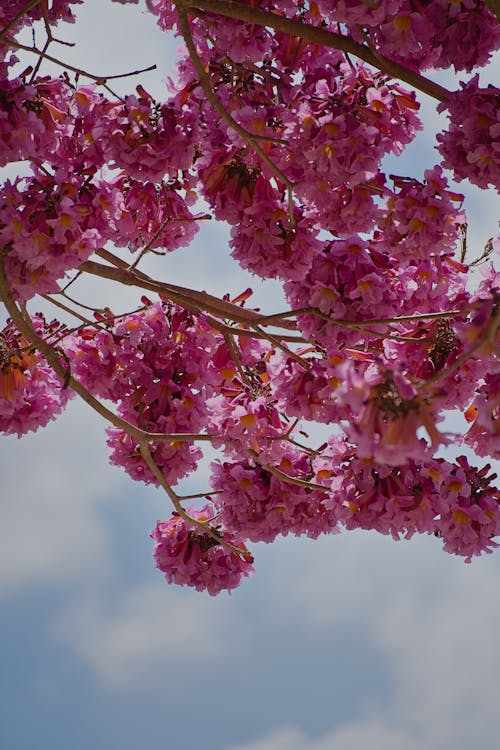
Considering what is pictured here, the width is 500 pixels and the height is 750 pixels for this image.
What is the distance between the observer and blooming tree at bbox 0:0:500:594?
3699 mm

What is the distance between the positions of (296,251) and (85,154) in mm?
1027

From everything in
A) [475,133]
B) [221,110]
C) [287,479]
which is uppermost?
[475,133]

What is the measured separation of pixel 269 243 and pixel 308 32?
31.4 inches

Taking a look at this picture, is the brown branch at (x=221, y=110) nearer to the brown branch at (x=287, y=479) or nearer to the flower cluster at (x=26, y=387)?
the brown branch at (x=287, y=479)

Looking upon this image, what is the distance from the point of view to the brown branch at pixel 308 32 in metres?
3.62

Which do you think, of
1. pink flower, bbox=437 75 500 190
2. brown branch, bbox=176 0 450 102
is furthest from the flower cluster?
pink flower, bbox=437 75 500 190

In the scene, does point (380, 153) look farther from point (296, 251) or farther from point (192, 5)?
point (192, 5)

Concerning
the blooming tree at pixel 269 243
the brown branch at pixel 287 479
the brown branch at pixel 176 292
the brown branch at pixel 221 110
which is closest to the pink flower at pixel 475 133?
the blooming tree at pixel 269 243

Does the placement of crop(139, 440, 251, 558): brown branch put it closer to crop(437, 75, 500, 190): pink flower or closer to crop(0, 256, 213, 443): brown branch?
crop(0, 256, 213, 443): brown branch

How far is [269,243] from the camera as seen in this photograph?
3.94 metres

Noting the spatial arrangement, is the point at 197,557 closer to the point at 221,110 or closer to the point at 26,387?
the point at 26,387

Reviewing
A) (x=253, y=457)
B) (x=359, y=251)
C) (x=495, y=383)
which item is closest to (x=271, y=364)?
(x=253, y=457)

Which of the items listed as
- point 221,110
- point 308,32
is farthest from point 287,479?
point 308,32

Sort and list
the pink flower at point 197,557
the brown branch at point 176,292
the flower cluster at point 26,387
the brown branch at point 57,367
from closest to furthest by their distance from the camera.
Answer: the brown branch at point 57,367 < the brown branch at point 176,292 < the flower cluster at point 26,387 < the pink flower at point 197,557
